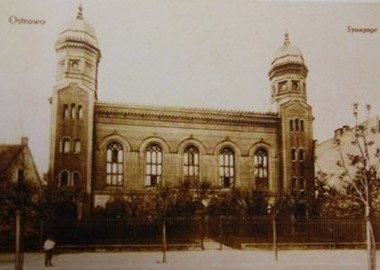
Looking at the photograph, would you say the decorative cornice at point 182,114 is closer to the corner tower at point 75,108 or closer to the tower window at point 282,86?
the corner tower at point 75,108

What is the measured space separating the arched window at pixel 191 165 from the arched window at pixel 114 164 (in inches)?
42.9

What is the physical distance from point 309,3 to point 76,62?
3758 mm

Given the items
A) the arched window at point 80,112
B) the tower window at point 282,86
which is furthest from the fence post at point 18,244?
the tower window at point 282,86

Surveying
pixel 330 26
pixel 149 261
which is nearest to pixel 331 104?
pixel 330 26

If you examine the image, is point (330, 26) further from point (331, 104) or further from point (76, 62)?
point (76, 62)

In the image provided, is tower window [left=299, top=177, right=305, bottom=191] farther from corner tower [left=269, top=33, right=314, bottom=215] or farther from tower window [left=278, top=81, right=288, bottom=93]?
tower window [left=278, top=81, right=288, bottom=93]

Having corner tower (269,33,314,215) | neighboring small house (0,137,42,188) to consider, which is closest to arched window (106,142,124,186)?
neighboring small house (0,137,42,188)

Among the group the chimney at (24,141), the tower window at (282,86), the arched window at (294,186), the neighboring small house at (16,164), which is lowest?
the arched window at (294,186)

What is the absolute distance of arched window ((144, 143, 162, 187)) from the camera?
8.48 m

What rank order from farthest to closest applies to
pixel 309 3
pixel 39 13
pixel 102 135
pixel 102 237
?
1. pixel 102 135
2. pixel 102 237
3. pixel 309 3
4. pixel 39 13

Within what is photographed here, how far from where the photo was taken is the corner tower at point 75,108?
24.5 feet

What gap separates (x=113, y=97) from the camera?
306 inches

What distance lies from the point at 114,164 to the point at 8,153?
2.08 meters

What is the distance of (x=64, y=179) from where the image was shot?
7.86 m
